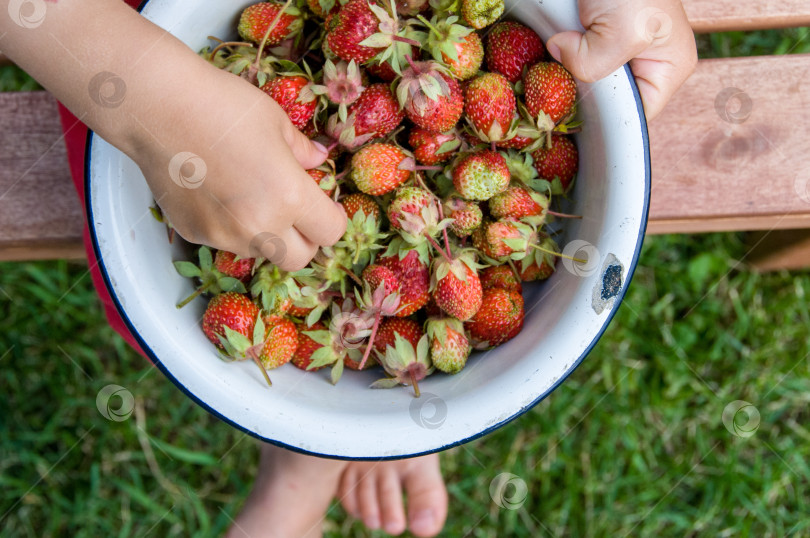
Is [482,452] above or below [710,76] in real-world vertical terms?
below

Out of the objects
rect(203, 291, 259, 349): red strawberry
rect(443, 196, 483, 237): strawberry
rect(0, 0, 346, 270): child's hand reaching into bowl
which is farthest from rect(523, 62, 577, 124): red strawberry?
rect(203, 291, 259, 349): red strawberry

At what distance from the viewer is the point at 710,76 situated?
0.84m

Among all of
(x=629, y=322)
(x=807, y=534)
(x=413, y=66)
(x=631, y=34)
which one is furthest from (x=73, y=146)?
(x=807, y=534)

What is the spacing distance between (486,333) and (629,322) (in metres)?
0.63

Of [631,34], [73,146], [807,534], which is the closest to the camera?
[631,34]

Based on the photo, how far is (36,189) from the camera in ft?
2.85

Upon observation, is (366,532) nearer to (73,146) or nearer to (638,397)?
(638,397)

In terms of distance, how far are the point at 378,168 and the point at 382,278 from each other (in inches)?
3.9

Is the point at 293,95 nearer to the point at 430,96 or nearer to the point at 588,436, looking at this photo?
the point at 430,96

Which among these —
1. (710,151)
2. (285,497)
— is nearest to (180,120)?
(710,151)

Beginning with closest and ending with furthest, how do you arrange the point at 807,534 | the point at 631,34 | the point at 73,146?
the point at 631,34 → the point at 73,146 → the point at 807,534

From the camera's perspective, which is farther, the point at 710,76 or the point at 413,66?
the point at 710,76

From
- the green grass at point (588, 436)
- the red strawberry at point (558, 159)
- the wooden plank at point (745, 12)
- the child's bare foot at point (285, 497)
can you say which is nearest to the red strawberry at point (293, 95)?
the red strawberry at point (558, 159)

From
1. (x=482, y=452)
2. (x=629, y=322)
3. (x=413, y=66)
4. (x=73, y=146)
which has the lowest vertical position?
(x=482, y=452)
